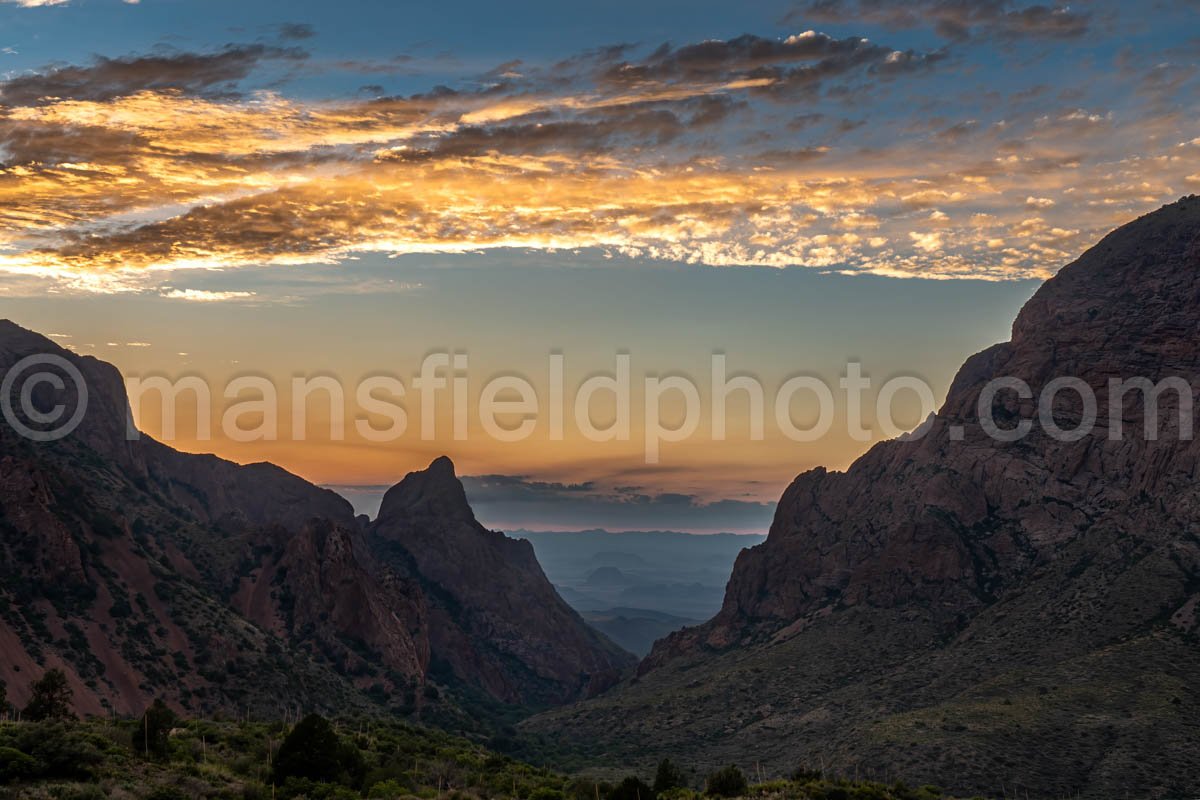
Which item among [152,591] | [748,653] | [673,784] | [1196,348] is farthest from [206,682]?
[1196,348]

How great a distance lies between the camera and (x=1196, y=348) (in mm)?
147625

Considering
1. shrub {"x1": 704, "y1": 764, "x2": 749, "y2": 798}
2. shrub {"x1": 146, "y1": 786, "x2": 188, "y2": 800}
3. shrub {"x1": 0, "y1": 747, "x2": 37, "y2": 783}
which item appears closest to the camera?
shrub {"x1": 0, "y1": 747, "x2": 37, "y2": 783}

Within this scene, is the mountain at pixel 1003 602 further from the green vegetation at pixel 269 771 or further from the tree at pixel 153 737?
the tree at pixel 153 737

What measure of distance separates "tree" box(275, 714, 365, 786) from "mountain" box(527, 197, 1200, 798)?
2126 inches

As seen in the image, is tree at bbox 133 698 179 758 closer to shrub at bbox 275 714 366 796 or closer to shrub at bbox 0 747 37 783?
shrub at bbox 275 714 366 796

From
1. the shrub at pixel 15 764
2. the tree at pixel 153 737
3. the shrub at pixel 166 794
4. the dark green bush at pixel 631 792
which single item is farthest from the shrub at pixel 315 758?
the dark green bush at pixel 631 792

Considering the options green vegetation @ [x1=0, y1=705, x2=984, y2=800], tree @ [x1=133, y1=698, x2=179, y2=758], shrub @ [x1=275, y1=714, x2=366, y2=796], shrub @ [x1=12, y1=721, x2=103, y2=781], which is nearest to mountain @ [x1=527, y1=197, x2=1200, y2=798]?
green vegetation @ [x1=0, y1=705, x2=984, y2=800]

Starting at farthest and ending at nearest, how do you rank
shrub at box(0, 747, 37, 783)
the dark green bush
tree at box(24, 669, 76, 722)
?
1. tree at box(24, 669, 76, 722)
2. the dark green bush
3. shrub at box(0, 747, 37, 783)

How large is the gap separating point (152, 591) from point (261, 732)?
2395 inches

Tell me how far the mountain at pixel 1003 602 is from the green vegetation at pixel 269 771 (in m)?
32.7

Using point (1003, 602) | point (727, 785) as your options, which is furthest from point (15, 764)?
point (1003, 602)

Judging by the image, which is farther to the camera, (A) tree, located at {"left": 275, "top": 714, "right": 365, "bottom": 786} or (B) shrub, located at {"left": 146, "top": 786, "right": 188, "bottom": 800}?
(A) tree, located at {"left": 275, "top": 714, "right": 365, "bottom": 786}

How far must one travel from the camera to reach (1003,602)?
13338 cm

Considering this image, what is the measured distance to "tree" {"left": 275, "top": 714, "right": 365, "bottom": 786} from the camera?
4703 cm
